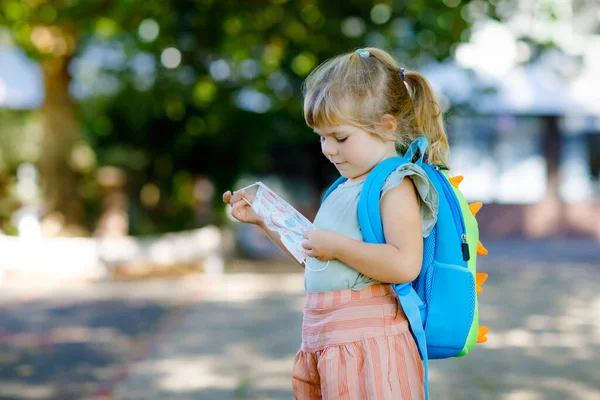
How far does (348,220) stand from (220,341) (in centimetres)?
489

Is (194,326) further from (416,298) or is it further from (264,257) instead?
(264,257)

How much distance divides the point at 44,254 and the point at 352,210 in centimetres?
1098

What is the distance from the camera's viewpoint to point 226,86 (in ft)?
46.2

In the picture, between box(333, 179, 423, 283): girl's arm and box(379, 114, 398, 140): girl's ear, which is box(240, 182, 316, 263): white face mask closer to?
box(333, 179, 423, 283): girl's arm

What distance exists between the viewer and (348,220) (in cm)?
220

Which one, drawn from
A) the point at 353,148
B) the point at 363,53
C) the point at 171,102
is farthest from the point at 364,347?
the point at 171,102

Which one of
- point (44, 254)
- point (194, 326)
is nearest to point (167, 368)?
point (194, 326)

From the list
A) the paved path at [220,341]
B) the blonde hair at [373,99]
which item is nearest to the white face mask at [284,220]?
the blonde hair at [373,99]

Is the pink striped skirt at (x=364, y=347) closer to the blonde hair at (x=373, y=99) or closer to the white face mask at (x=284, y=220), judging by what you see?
the white face mask at (x=284, y=220)

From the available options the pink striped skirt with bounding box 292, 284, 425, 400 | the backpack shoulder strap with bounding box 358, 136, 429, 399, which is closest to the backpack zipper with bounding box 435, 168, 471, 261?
the backpack shoulder strap with bounding box 358, 136, 429, 399

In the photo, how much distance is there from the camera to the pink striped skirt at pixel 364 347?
2158 mm

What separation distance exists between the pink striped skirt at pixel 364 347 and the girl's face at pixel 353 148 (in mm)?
339

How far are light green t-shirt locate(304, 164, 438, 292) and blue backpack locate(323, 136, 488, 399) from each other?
0.04 meters

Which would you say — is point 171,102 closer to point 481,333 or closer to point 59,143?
point 59,143
